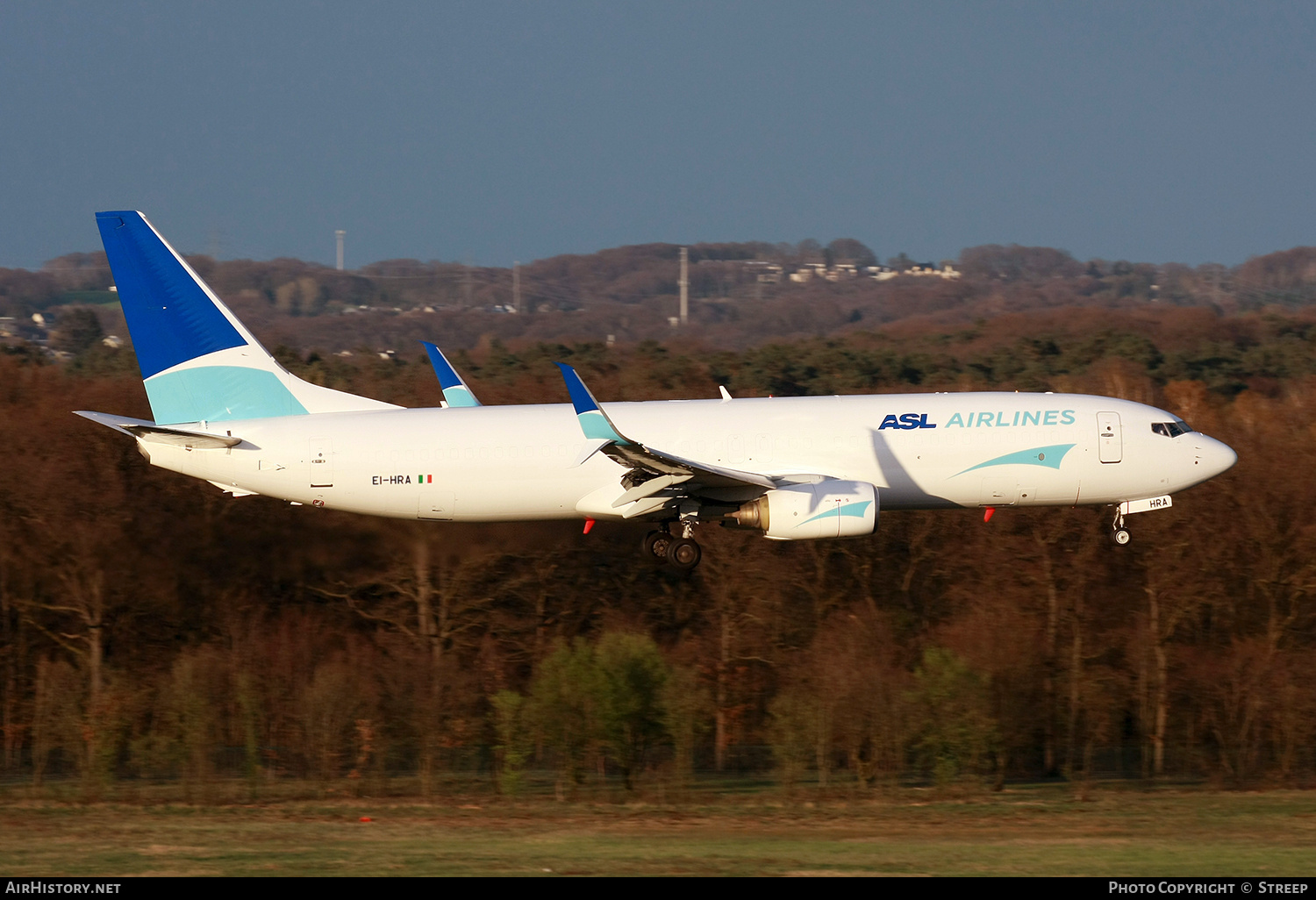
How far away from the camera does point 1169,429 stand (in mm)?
32312

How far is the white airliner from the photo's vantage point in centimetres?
3081

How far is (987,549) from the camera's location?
170 ft

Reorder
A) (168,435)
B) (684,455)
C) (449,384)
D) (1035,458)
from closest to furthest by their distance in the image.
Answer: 1. (168,435)
2. (684,455)
3. (1035,458)
4. (449,384)

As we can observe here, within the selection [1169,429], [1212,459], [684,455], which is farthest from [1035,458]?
[684,455]

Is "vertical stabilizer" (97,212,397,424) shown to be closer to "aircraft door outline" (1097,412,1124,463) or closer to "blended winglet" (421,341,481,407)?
"blended winglet" (421,341,481,407)

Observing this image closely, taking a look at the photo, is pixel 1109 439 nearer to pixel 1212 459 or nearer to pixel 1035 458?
pixel 1035 458

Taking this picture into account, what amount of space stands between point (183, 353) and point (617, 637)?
16112mm

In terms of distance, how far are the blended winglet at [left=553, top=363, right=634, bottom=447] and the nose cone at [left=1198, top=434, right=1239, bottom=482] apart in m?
12.7

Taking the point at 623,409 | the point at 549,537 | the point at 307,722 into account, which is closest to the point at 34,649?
the point at 307,722

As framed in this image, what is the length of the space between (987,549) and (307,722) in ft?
77.4

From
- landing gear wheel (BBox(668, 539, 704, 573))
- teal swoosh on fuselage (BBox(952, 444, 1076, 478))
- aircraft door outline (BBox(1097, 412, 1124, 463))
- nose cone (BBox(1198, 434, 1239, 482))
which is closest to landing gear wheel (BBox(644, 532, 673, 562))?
landing gear wheel (BBox(668, 539, 704, 573))

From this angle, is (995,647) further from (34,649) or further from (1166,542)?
(34,649)

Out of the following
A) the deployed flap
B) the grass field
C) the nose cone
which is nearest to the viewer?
the grass field

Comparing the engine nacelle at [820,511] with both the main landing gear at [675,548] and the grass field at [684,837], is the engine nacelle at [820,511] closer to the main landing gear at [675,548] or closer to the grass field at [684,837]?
the main landing gear at [675,548]
